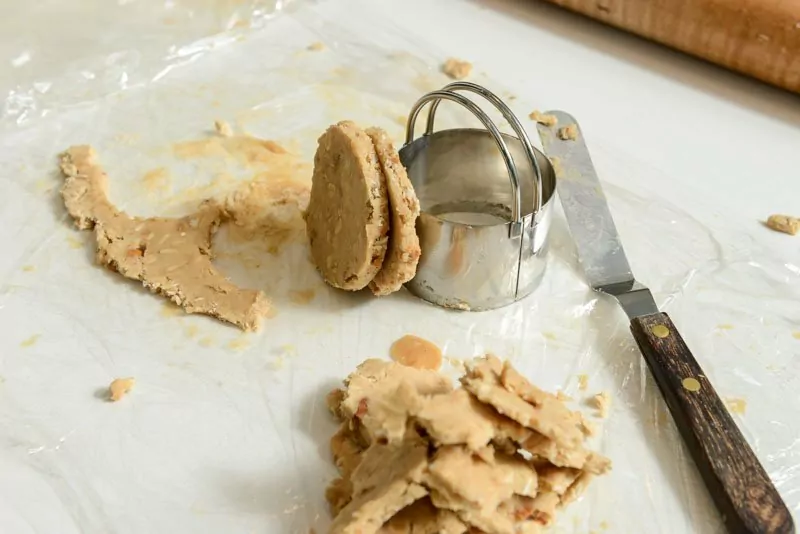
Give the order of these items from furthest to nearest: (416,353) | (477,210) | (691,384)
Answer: (477,210) < (416,353) < (691,384)

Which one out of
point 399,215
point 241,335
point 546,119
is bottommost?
point 241,335

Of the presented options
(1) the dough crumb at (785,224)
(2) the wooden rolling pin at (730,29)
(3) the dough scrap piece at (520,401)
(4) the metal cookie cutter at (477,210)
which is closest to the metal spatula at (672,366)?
(4) the metal cookie cutter at (477,210)

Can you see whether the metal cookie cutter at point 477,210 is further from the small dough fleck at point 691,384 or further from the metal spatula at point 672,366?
the small dough fleck at point 691,384

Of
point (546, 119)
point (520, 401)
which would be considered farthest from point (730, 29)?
point (520, 401)

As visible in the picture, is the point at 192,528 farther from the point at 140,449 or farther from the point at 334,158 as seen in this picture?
the point at 334,158

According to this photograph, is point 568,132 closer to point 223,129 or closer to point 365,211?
point 365,211

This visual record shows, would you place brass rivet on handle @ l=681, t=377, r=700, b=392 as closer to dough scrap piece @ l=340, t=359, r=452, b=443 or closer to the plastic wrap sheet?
the plastic wrap sheet
